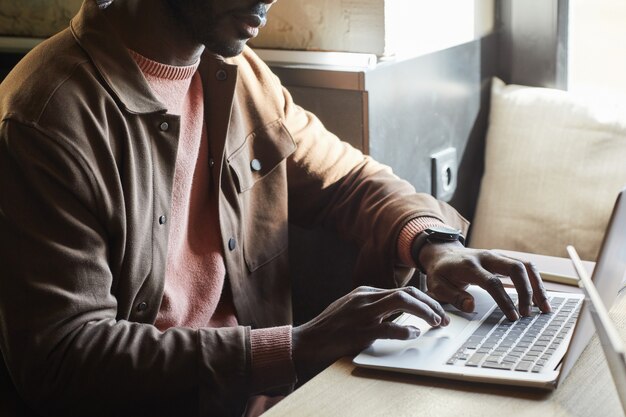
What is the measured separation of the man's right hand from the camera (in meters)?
1.22

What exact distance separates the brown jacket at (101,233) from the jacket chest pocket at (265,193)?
32 mm

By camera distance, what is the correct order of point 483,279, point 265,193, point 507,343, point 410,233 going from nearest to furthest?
point 507,343, point 483,279, point 410,233, point 265,193

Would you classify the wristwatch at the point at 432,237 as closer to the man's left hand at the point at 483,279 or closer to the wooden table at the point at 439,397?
the man's left hand at the point at 483,279

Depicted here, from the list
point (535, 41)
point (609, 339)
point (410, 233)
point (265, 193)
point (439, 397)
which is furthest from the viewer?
point (535, 41)

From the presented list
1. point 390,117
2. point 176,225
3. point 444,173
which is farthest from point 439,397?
point 444,173

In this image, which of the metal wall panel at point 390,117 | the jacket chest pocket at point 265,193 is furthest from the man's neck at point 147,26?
the metal wall panel at point 390,117

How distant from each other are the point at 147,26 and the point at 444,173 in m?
0.93

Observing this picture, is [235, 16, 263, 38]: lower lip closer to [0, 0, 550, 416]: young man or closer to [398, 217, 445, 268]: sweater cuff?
[0, 0, 550, 416]: young man

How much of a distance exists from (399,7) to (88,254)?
95cm

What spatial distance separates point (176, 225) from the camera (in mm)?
1502

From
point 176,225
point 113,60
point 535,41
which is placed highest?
point 113,60

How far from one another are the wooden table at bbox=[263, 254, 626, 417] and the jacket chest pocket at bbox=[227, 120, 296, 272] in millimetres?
533

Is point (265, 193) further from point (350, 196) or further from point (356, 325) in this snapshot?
point (356, 325)

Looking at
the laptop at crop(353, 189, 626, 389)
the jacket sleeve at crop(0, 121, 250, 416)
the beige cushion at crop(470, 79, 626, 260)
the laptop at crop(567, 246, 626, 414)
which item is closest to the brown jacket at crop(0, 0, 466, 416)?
the jacket sleeve at crop(0, 121, 250, 416)
